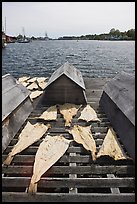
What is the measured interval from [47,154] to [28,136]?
1.13 metres

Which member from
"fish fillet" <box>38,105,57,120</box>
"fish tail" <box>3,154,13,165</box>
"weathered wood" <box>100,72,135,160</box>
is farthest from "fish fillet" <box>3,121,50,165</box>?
"weathered wood" <box>100,72,135,160</box>

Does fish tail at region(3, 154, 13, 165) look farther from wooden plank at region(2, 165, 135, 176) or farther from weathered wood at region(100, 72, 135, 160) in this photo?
weathered wood at region(100, 72, 135, 160)

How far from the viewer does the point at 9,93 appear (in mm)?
7789

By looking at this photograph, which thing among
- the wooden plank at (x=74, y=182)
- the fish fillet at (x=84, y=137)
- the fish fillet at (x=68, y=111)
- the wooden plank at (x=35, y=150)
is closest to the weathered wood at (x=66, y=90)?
the fish fillet at (x=68, y=111)

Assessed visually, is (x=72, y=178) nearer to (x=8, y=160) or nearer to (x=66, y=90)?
(x=8, y=160)

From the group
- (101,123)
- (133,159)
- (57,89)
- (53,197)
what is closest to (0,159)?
(53,197)

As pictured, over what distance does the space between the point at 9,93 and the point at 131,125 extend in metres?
3.77

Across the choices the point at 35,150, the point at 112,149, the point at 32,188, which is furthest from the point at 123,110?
the point at 32,188

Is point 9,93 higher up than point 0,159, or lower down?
higher up

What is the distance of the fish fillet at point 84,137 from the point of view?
586cm

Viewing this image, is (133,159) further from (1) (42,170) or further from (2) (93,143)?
(1) (42,170)

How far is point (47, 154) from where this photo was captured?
548 centimetres

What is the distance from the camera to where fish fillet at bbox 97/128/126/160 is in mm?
→ 5459

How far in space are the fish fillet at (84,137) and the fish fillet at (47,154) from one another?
0.33m
